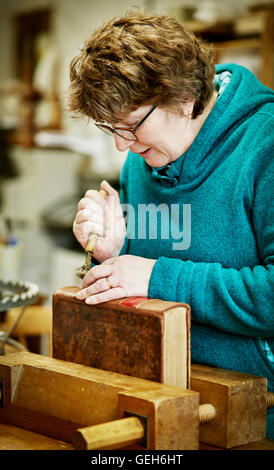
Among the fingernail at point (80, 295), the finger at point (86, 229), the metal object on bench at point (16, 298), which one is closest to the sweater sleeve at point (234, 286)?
the fingernail at point (80, 295)

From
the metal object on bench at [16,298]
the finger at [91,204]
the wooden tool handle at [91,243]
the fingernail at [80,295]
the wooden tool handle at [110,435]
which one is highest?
the finger at [91,204]

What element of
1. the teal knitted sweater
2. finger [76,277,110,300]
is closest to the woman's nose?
the teal knitted sweater

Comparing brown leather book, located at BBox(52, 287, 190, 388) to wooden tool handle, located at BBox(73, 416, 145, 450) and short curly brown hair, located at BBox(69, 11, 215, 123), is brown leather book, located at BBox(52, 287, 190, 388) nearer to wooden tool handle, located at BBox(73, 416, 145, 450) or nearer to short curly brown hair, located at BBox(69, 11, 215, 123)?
wooden tool handle, located at BBox(73, 416, 145, 450)

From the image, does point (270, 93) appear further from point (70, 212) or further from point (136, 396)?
point (70, 212)

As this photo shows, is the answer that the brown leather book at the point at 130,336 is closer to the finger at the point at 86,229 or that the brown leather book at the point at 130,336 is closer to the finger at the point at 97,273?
the finger at the point at 97,273

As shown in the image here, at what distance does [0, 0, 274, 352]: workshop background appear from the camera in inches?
177

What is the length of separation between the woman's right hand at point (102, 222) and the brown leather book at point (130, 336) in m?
0.22

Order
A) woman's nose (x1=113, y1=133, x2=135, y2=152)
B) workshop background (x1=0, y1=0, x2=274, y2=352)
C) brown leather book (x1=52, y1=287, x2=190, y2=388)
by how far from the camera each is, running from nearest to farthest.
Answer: brown leather book (x1=52, y1=287, x2=190, y2=388)
woman's nose (x1=113, y1=133, x2=135, y2=152)
workshop background (x1=0, y1=0, x2=274, y2=352)

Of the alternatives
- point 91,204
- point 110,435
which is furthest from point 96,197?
point 110,435

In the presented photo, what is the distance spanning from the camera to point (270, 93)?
56.5 inches

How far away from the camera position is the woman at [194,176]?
4.22ft

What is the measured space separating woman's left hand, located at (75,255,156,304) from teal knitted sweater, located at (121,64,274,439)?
0.02 m
